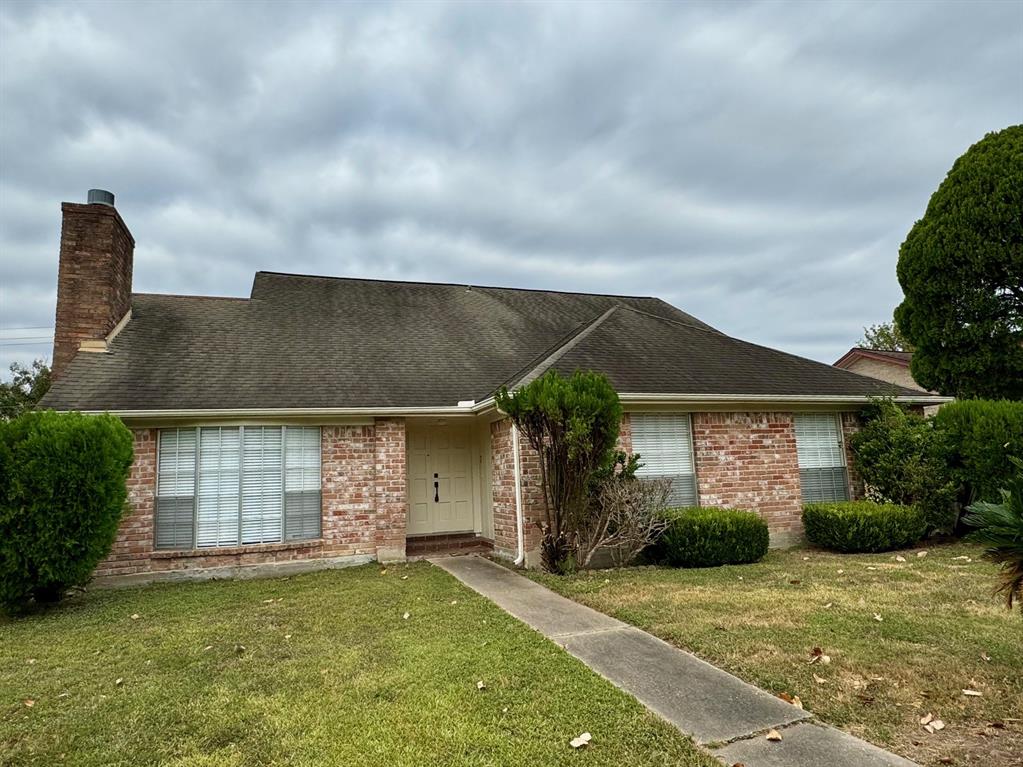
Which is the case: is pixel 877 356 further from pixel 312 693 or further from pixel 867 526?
pixel 312 693

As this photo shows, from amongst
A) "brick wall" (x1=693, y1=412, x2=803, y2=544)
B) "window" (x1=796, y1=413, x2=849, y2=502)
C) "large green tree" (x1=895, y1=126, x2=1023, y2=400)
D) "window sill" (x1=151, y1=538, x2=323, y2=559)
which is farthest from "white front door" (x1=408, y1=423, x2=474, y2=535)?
"large green tree" (x1=895, y1=126, x2=1023, y2=400)

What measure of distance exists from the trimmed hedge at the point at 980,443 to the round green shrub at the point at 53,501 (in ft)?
43.5

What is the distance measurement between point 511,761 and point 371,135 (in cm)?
1119

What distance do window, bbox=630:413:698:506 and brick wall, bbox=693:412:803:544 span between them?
0.15 m

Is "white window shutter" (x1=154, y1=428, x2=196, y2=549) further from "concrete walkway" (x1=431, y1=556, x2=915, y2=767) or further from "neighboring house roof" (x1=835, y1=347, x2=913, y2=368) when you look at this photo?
"neighboring house roof" (x1=835, y1=347, x2=913, y2=368)

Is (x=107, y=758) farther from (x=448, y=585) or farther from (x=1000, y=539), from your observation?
(x=1000, y=539)

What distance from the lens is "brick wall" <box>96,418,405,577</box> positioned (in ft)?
28.7

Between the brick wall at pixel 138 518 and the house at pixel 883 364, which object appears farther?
the house at pixel 883 364

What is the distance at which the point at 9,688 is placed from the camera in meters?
4.27

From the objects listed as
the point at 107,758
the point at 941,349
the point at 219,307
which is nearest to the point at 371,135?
the point at 219,307

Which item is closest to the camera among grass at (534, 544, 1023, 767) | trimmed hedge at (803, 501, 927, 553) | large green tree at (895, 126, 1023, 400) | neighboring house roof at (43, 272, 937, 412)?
grass at (534, 544, 1023, 767)

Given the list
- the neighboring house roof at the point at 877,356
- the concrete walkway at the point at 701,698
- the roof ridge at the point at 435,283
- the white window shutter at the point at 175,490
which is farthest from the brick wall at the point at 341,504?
the neighboring house roof at the point at 877,356

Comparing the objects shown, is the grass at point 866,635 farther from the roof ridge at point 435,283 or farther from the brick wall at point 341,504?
the roof ridge at point 435,283

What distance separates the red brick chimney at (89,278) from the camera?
34.0 ft
